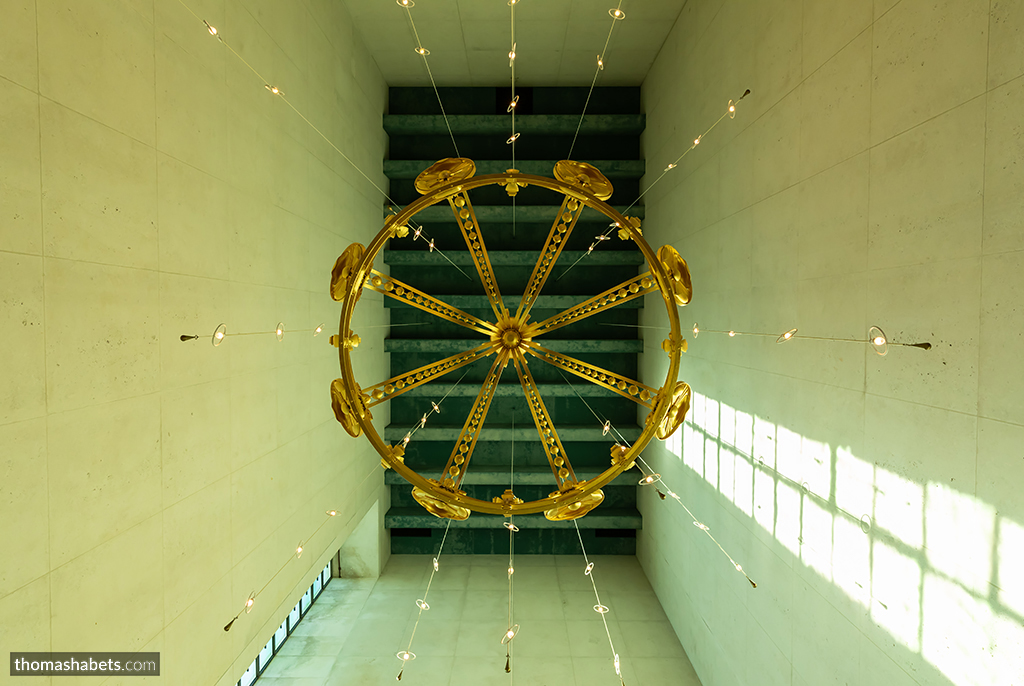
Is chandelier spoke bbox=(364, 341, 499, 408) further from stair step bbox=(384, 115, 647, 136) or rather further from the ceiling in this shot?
stair step bbox=(384, 115, 647, 136)

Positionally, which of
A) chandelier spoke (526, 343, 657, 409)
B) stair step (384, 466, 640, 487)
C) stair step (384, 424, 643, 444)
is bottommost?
stair step (384, 466, 640, 487)

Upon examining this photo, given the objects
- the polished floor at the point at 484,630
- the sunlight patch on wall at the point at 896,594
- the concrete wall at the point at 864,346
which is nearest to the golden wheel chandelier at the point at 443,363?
the concrete wall at the point at 864,346

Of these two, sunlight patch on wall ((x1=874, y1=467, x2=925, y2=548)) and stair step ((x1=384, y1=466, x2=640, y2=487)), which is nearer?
sunlight patch on wall ((x1=874, y1=467, x2=925, y2=548))

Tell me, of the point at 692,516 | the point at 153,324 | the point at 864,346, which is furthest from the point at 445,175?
the point at 692,516

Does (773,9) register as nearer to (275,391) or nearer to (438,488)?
(438,488)

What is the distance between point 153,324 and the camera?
3.08m

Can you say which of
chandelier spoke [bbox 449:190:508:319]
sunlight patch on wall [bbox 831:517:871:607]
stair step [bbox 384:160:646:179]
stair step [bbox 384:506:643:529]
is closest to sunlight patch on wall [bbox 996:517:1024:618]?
sunlight patch on wall [bbox 831:517:871:607]

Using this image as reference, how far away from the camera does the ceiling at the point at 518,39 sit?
6.69 meters

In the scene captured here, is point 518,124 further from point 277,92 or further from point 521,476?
point 277,92

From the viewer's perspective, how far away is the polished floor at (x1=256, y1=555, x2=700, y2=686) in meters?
6.35

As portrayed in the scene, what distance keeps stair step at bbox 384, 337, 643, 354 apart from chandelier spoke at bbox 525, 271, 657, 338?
218 inches

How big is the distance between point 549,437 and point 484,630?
551cm
